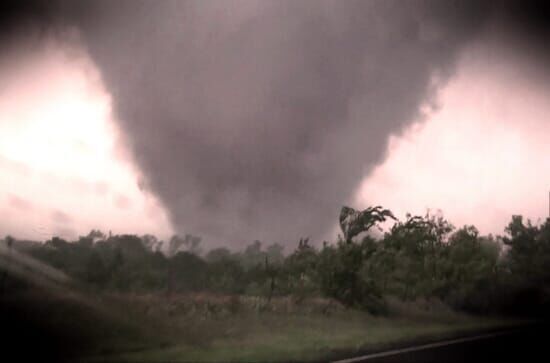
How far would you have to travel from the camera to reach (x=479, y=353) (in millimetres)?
12727

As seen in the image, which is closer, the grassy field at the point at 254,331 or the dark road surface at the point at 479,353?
the dark road surface at the point at 479,353

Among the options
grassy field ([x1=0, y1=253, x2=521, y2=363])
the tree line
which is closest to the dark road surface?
grassy field ([x1=0, y1=253, x2=521, y2=363])

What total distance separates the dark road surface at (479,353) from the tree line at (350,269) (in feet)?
36.8

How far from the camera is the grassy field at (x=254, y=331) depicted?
Answer: 12554 mm

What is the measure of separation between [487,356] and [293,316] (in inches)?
487

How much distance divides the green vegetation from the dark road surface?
5.28 ft

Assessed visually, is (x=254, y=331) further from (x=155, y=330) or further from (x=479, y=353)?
(x=479, y=353)

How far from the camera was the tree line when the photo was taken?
23062mm

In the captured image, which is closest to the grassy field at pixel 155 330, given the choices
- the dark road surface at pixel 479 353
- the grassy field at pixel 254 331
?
the grassy field at pixel 254 331

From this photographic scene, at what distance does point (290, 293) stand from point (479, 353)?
58.6 feet

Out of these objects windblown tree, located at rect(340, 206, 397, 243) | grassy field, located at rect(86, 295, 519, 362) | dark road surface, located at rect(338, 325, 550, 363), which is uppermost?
windblown tree, located at rect(340, 206, 397, 243)

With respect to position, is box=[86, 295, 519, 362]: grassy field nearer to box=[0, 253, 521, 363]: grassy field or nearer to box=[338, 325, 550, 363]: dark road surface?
box=[0, 253, 521, 363]: grassy field

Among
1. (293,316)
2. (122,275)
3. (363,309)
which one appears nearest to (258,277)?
(363,309)

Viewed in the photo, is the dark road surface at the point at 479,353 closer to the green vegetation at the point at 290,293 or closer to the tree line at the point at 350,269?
the green vegetation at the point at 290,293
